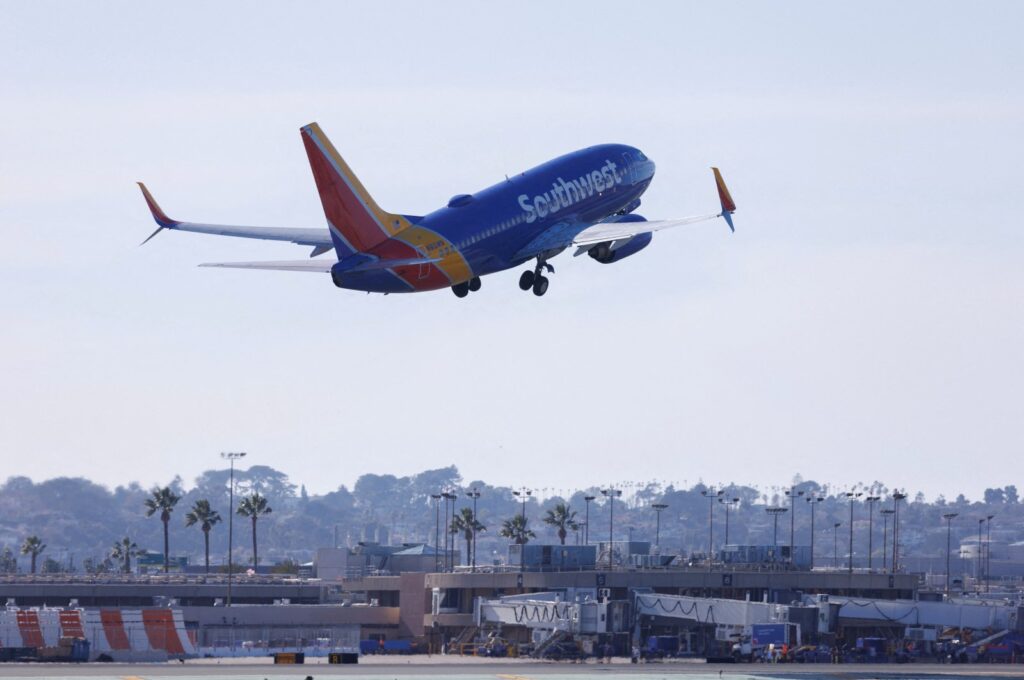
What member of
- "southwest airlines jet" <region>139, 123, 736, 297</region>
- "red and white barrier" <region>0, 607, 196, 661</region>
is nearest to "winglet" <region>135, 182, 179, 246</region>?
"southwest airlines jet" <region>139, 123, 736, 297</region>

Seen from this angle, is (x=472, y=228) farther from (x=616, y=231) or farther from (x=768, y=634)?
(x=768, y=634)

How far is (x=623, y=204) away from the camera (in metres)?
118

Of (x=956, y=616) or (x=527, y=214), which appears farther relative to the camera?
(x=956, y=616)

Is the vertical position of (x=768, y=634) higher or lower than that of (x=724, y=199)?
lower

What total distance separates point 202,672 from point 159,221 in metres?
27.4

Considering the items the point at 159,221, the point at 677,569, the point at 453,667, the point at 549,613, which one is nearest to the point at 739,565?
the point at 677,569

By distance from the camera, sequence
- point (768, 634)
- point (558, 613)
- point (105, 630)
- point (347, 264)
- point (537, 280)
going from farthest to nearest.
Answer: point (558, 613)
point (105, 630)
point (768, 634)
point (537, 280)
point (347, 264)

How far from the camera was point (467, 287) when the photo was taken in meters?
104

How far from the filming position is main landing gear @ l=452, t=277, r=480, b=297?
104 m

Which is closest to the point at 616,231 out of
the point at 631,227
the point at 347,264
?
the point at 631,227

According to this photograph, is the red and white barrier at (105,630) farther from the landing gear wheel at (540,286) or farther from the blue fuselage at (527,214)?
the blue fuselage at (527,214)

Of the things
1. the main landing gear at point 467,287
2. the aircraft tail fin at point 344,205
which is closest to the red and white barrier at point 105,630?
the main landing gear at point 467,287

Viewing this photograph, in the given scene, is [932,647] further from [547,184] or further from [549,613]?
[547,184]

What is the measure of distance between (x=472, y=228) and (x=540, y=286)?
9.75 metres
